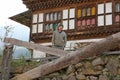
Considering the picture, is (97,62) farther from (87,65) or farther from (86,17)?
(86,17)

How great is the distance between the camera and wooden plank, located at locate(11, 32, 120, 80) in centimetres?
1021

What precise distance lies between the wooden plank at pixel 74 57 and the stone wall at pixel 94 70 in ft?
0.59

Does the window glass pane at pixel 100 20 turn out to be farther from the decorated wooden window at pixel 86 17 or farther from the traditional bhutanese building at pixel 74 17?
the decorated wooden window at pixel 86 17

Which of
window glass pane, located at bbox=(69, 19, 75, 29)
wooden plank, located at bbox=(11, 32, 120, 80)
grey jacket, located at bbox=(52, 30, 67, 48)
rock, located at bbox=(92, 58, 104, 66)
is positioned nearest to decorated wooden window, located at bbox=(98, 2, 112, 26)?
window glass pane, located at bbox=(69, 19, 75, 29)

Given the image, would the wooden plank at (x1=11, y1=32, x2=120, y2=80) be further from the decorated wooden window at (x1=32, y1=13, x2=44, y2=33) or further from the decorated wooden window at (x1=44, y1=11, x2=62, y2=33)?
the decorated wooden window at (x1=32, y1=13, x2=44, y2=33)

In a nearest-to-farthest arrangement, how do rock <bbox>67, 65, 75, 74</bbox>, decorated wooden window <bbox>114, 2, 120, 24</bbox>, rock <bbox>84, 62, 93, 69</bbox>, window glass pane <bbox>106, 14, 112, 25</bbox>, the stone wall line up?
the stone wall
rock <bbox>84, 62, 93, 69</bbox>
rock <bbox>67, 65, 75, 74</bbox>
decorated wooden window <bbox>114, 2, 120, 24</bbox>
window glass pane <bbox>106, 14, 112, 25</bbox>

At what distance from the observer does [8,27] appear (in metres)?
24.1

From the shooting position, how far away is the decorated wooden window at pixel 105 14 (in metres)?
22.6

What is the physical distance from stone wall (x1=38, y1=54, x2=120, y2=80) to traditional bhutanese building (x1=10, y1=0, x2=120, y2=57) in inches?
443

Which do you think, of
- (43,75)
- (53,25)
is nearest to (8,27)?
(53,25)

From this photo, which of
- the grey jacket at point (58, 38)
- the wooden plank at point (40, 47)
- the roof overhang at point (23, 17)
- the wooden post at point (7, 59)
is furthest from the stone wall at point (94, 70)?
the roof overhang at point (23, 17)

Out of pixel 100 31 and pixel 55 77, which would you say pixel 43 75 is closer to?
pixel 55 77

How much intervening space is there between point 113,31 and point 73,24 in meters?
3.13

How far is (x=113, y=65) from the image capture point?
33.9ft
